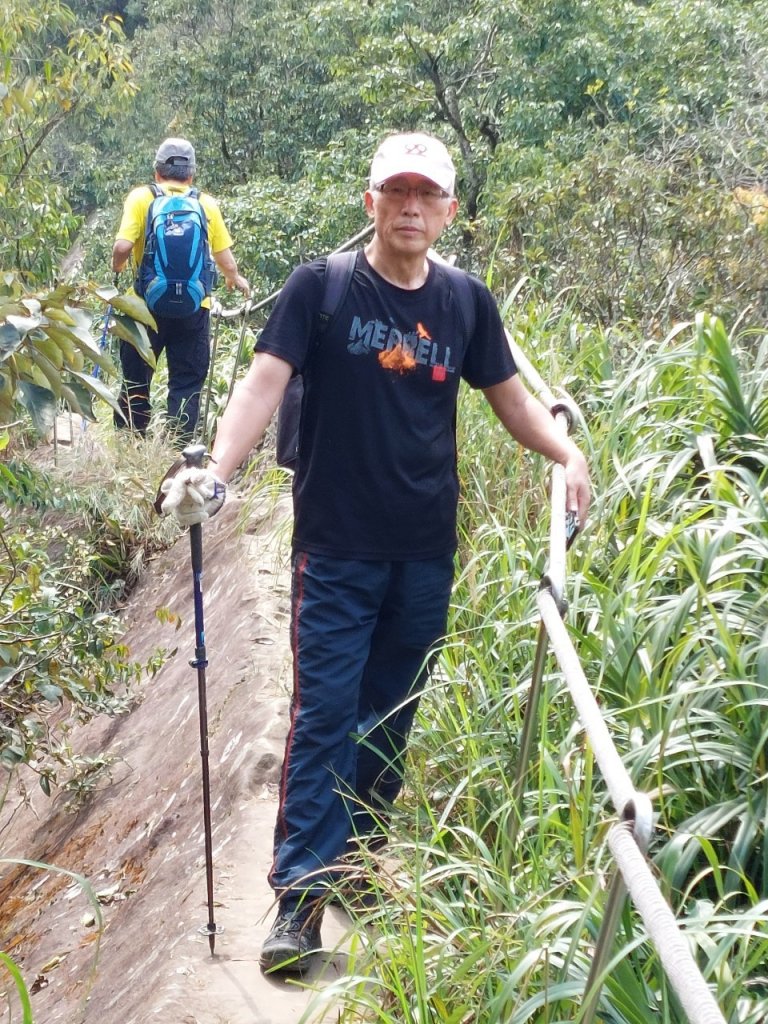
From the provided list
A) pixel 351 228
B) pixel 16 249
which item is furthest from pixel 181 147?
pixel 351 228

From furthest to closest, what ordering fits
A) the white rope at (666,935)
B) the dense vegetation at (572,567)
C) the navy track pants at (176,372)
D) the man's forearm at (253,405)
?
the navy track pants at (176,372)
the man's forearm at (253,405)
the dense vegetation at (572,567)
the white rope at (666,935)

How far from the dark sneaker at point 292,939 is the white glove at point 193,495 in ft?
3.21

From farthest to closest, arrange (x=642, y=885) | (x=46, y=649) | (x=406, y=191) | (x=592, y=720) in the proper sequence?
(x=46, y=649)
(x=406, y=191)
(x=592, y=720)
(x=642, y=885)

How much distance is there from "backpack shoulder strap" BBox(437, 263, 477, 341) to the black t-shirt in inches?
0.6

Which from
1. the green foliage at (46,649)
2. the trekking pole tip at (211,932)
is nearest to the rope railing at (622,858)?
the trekking pole tip at (211,932)

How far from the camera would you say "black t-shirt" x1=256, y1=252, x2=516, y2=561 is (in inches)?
120

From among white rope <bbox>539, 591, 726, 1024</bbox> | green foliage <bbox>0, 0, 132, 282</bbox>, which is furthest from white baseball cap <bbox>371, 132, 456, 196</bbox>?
green foliage <bbox>0, 0, 132, 282</bbox>

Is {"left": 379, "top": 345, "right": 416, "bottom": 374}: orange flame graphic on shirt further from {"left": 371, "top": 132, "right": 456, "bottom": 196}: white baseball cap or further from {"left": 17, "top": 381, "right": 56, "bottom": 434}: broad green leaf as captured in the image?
{"left": 17, "top": 381, "right": 56, "bottom": 434}: broad green leaf

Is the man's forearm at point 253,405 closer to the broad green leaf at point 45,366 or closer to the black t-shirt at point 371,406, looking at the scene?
the black t-shirt at point 371,406

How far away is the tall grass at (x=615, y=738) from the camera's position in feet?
7.88

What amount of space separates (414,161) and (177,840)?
94.4 inches

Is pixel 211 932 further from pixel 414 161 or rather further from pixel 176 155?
pixel 176 155

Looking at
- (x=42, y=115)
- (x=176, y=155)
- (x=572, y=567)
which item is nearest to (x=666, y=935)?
(x=572, y=567)

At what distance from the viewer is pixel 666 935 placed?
127 centimetres
